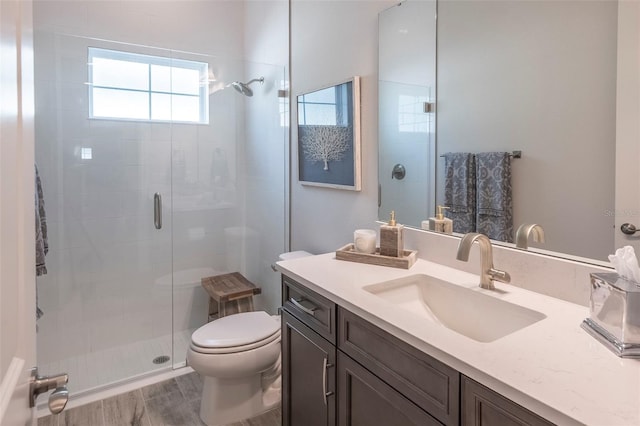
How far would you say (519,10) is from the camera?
1301 millimetres

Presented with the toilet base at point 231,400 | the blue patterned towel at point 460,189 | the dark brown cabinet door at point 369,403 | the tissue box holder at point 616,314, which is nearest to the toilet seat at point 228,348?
the toilet base at point 231,400

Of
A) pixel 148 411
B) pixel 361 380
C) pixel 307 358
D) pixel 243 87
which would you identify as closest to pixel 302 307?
pixel 307 358

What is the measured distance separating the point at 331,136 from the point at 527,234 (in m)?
1.20

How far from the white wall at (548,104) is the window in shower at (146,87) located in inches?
78.5

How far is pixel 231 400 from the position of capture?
Answer: 199 cm

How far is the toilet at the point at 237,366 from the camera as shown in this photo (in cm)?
186

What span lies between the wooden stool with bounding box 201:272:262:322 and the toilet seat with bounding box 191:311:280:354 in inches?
20.6

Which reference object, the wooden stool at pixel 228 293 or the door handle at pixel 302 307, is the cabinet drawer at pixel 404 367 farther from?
the wooden stool at pixel 228 293

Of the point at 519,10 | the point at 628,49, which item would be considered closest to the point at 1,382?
the point at 628,49

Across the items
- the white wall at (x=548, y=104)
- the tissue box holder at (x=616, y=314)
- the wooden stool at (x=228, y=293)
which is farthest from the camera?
the wooden stool at (x=228, y=293)

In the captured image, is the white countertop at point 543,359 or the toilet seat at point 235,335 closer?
the white countertop at point 543,359

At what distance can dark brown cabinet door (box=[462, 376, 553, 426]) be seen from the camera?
0.69 meters

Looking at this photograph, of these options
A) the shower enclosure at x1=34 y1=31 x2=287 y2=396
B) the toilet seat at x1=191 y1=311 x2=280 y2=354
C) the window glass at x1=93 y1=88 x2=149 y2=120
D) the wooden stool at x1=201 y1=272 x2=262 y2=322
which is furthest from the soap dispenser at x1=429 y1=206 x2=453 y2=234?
the window glass at x1=93 y1=88 x2=149 y2=120

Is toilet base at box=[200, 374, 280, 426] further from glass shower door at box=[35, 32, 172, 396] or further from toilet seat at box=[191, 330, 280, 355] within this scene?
glass shower door at box=[35, 32, 172, 396]
